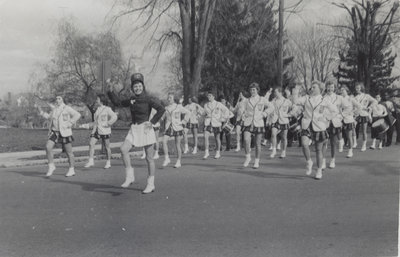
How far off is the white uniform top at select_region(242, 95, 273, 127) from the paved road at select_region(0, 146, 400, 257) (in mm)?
1210

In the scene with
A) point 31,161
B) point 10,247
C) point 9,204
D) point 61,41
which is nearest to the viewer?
point 10,247

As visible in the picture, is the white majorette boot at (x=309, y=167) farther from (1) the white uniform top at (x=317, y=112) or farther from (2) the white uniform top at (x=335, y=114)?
(2) the white uniform top at (x=335, y=114)

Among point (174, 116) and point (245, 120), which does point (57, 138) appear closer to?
point (174, 116)

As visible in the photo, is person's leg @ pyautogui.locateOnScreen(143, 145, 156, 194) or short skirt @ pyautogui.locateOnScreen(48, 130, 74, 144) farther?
short skirt @ pyautogui.locateOnScreen(48, 130, 74, 144)

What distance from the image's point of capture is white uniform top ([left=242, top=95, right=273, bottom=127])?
35.2 feet

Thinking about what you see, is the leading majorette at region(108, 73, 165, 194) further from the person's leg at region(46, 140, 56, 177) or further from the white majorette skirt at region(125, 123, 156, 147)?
the person's leg at region(46, 140, 56, 177)

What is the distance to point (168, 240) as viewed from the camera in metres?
5.40

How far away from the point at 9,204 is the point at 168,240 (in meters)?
3.50

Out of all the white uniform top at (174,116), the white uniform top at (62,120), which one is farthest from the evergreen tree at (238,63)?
the white uniform top at (62,120)

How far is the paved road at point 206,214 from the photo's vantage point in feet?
17.0

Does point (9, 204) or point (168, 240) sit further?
point (9, 204)

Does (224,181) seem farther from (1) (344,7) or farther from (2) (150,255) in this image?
(1) (344,7)

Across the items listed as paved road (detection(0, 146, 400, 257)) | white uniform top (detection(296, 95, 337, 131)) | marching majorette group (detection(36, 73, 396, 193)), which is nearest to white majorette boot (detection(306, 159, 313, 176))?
marching majorette group (detection(36, 73, 396, 193))

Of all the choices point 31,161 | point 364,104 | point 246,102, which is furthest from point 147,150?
point 364,104
